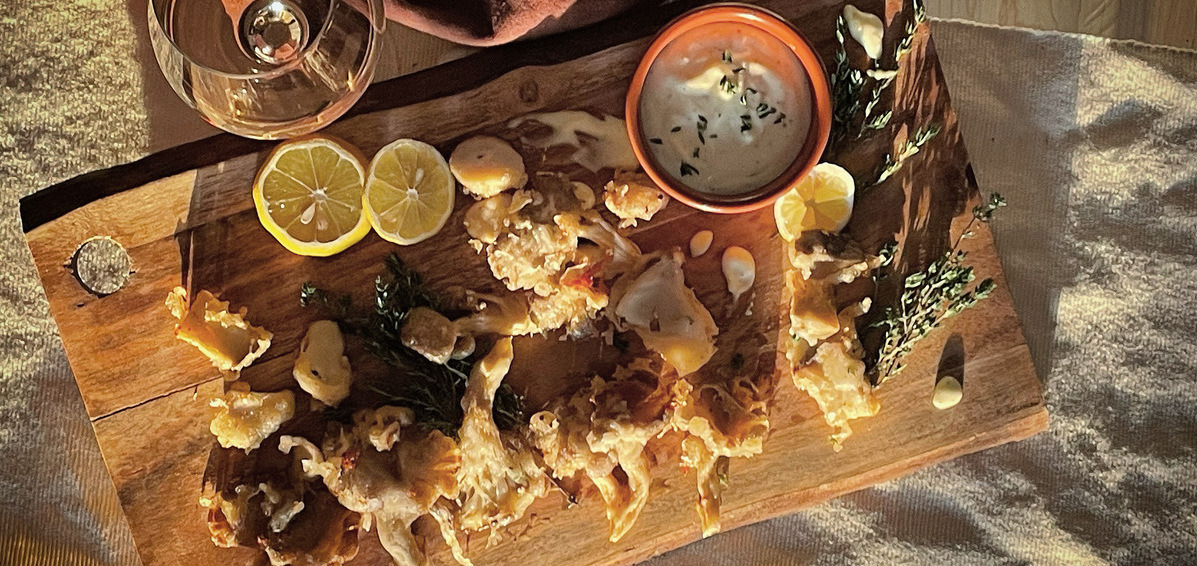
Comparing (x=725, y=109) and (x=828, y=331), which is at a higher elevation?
(x=725, y=109)

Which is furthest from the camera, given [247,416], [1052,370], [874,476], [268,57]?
[1052,370]

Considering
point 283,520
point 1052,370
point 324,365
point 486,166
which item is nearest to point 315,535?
point 283,520

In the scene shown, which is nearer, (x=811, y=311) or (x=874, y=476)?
(x=811, y=311)

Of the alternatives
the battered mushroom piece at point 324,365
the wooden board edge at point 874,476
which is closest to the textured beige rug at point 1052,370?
the wooden board edge at point 874,476

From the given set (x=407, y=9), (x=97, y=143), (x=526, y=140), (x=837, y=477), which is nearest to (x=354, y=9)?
(x=407, y=9)

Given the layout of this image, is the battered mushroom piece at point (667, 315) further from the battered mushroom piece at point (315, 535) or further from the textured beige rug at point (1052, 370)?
the battered mushroom piece at point (315, 535)

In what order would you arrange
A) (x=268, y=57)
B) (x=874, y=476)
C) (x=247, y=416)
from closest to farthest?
(x=268, y=57) < (x=247, y=416) < (x=874, y=476)

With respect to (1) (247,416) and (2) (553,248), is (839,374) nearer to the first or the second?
(2) (553,248)

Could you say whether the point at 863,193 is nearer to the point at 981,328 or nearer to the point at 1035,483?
the point at 981,328
